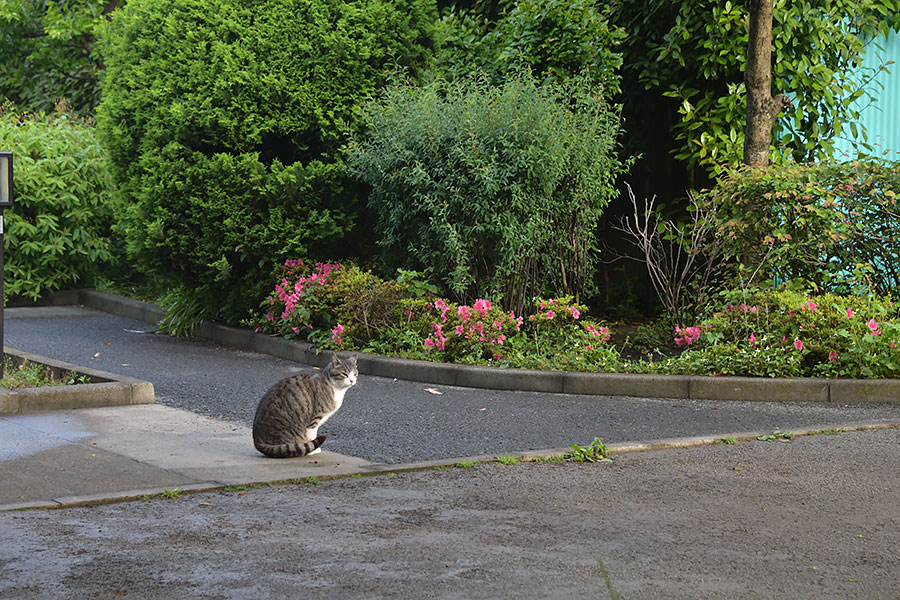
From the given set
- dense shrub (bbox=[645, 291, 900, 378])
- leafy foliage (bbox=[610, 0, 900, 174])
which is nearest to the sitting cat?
dense shrub (bbox=[645, 291, 900, 378])

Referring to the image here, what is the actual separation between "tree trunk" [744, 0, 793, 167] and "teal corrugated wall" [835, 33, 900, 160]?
2.54 meters

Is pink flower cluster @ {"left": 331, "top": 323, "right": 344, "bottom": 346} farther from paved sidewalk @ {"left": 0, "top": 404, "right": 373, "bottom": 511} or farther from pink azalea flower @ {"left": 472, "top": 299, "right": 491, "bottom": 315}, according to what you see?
paved sidewalk @ {"left": 0, "top": 404, "right": 373, "bottom": 511}

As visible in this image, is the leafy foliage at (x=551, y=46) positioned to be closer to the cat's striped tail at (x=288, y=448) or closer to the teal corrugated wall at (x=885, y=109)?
the teal corrugated wall at (x=885, y=109)

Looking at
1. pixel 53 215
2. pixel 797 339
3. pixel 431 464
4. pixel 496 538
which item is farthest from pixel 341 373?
pixel 53 215

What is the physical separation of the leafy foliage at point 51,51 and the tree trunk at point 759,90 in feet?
48.6

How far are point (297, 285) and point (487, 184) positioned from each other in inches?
86.4

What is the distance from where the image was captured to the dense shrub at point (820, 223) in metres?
10.6

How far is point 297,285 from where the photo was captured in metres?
11.6

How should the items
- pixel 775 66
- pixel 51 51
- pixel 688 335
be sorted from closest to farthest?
pixel 688 335
pixel 775 66
pixel 51 51

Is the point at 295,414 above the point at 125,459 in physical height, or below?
above

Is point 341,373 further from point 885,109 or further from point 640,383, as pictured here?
point 885,109

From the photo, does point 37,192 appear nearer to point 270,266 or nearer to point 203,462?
point 270,266

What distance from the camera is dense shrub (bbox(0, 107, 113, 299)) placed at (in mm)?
15844

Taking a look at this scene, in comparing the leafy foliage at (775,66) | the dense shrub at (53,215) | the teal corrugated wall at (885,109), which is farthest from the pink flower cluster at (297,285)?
the teal corrugated wall at (885,109)
